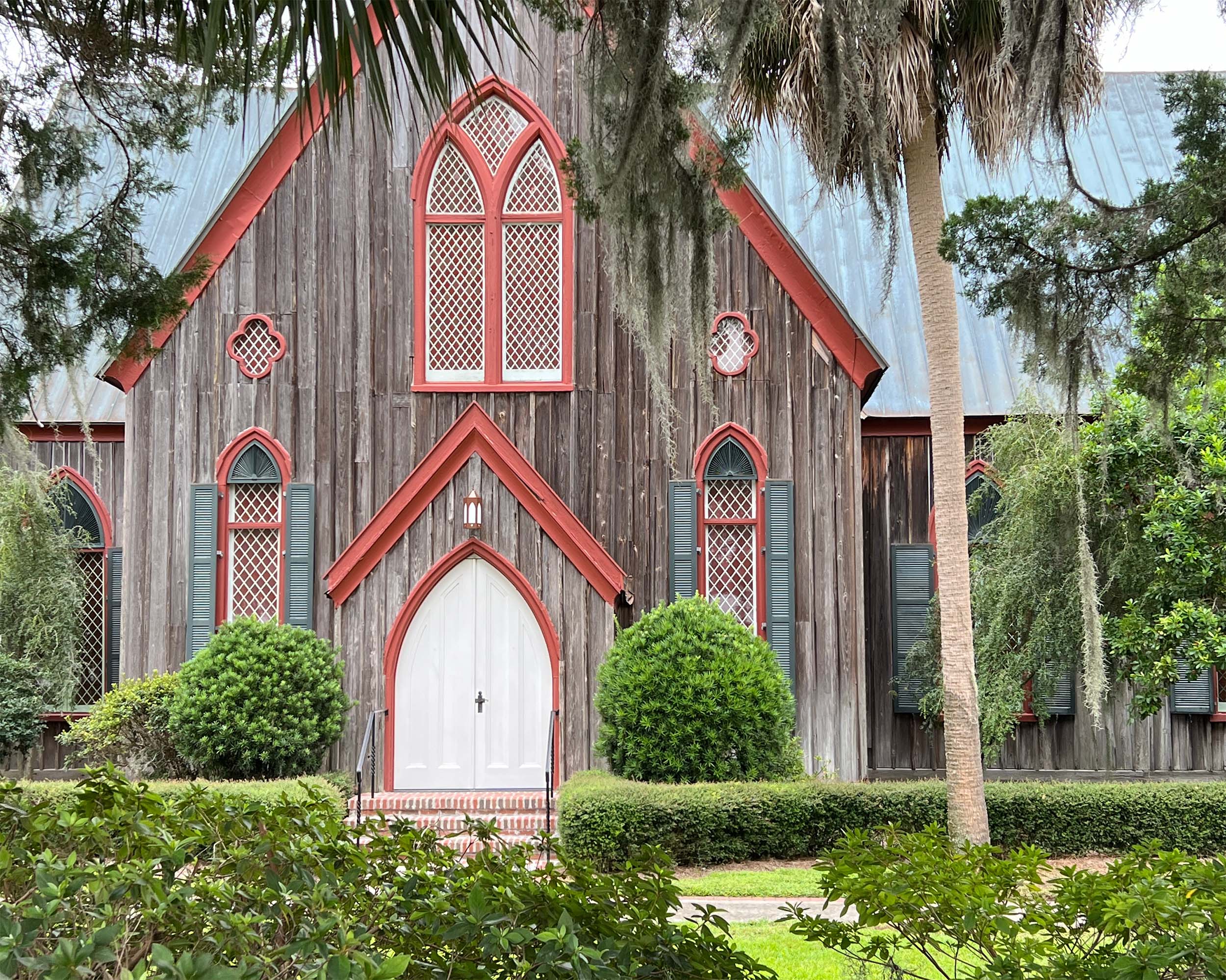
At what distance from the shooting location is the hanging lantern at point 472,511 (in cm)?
1254

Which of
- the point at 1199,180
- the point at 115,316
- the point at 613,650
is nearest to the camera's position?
the point at 1199,180

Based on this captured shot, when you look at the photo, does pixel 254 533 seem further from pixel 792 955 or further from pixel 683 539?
pixel 792 955

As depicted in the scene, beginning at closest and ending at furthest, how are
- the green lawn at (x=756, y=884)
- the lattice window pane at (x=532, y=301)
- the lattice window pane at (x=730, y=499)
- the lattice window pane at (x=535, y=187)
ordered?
the green lawn at (x=756, y=884)
the lattice window pane at (x=730, y=499)
the lattice window pane at (x=532, y=301)
the lattice window pane at (x=535, y=187)

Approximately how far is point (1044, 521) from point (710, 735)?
15.3 ft

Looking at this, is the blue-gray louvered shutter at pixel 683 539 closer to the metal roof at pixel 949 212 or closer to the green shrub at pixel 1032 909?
the metal roof at pixel 949 212

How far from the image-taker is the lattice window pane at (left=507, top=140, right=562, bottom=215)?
532 inches

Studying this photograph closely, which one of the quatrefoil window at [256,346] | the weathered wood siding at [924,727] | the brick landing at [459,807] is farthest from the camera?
the weathered wood siding at [924,727]

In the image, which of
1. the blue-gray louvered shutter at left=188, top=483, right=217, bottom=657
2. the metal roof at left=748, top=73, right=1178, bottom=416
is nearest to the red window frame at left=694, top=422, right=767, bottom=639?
the metal roof at left=748, top=73, right=1178, bottom=416

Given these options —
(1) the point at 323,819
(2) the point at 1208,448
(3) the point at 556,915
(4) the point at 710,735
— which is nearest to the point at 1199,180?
(3) the point at 556,915

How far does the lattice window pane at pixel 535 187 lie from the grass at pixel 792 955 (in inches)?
348

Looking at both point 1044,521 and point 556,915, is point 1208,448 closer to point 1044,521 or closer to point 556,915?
point 1044,521

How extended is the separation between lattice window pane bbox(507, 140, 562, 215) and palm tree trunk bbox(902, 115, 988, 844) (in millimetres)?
4900

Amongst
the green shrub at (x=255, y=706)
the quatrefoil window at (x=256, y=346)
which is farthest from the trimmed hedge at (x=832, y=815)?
the quatrefoil window at (x=256, y=346)

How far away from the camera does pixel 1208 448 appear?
10.8 meters
